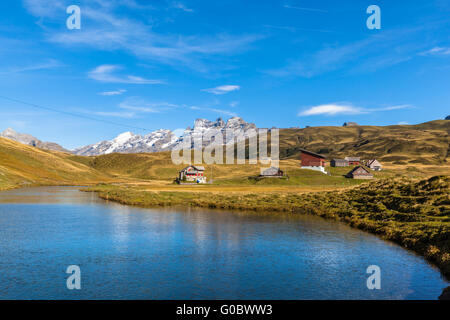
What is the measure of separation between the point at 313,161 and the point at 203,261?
142939 mm

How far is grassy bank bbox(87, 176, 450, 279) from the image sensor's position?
112 feet

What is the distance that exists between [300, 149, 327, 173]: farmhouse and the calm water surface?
11697 cm

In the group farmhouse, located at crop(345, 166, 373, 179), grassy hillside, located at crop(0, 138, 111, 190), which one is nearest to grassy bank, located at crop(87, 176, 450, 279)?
farmhouse, located at crop(345, 166, 373, 179)

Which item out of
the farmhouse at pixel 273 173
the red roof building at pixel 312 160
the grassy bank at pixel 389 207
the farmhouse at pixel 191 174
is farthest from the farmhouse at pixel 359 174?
the grassy bank at pixel 389 207

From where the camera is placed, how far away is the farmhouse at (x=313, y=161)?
6398 inches

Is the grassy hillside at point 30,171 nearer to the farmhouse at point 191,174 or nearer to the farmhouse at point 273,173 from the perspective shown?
the farmhouse at point 191,174

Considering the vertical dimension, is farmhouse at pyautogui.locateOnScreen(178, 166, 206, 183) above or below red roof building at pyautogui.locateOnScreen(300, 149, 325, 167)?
below

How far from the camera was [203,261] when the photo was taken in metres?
29.9

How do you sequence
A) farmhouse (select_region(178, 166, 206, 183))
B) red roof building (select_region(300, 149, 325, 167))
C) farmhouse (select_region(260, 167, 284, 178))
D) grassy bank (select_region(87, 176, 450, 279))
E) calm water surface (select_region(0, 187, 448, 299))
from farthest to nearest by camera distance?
red roof building (select_region(300, 149, 325, 167)) → farmhouse (select_region(178, 166, 206, 183)) → farmhouse (select_region(260, 167, 284, 178)) → grassy bank (select_region(87, 176, 450, 279)) → calm water surface (select_region(0, 187, 448, 299))

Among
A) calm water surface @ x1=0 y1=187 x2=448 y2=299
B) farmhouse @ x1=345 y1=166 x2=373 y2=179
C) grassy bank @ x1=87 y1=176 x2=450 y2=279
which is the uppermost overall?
farmhouse @ x1=345 y1=166 x2=373 y2=179

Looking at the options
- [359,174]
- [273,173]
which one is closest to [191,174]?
[273,173]

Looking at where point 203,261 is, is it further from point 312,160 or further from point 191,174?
point 312,160

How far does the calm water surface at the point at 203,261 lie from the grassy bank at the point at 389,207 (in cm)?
220

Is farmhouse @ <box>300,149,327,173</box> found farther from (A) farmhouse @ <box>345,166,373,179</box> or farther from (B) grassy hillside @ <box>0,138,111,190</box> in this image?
(B) grassy hillside @ <box>0,138,111,190</box>
